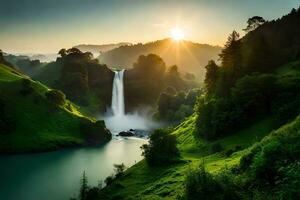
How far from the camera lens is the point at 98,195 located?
64.2 meters

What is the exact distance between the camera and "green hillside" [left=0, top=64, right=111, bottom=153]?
5353 inches

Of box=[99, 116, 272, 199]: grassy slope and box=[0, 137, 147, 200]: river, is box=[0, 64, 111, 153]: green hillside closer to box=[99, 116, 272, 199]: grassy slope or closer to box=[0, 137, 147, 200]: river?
box=[0, 137, 147, 200]: river

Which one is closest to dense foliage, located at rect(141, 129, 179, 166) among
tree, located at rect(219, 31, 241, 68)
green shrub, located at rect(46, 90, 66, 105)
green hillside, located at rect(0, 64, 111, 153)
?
tree, located at rect(219, 31, 241, 68)

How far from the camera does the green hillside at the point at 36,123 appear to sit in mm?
135975

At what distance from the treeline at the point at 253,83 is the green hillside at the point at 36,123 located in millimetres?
59896

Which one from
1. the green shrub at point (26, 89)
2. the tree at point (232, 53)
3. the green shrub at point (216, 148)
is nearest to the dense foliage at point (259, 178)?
the green shrub at point (216, 148)

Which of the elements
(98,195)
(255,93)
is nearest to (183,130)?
(255,93)

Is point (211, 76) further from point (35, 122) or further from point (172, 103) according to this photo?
point (35, 122)

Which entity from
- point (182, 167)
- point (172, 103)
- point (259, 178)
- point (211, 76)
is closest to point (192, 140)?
point (211, 76)

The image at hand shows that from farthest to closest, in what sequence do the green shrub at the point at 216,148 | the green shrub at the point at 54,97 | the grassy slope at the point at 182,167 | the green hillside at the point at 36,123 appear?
the green shrub at the point at 54,97, the green hillside at the point at 36,123, the green shrub at the point at 216,148, the grassy slope at the point at 182,167

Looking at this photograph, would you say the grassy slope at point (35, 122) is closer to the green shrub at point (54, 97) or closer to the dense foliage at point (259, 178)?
the green shrub at point (54, 97)

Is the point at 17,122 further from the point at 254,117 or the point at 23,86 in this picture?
the point at 254,117

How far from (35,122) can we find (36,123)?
0.63m

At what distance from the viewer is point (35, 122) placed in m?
149
